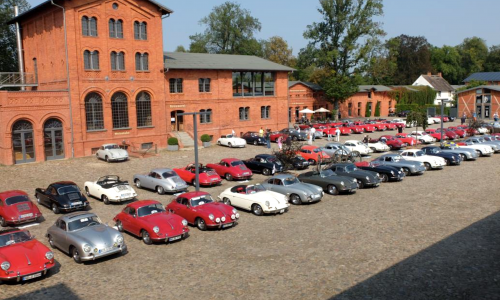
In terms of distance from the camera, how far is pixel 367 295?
1188 cm

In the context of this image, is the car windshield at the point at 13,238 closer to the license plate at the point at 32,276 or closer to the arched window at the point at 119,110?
the license plate at the point at 32,276

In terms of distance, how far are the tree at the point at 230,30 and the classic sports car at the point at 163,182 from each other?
65263mm

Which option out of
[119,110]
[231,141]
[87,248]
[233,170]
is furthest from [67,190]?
[231,141]

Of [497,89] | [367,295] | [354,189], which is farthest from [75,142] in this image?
[497,89]

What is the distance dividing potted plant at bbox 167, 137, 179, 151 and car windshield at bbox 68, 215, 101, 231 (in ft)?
77.3

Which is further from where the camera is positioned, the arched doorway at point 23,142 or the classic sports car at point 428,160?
the arched doorway at point 23,142

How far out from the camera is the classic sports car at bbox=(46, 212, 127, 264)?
14523 millimetres

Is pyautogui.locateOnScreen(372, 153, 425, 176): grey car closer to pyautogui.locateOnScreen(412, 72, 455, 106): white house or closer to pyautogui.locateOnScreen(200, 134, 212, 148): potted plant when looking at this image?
pyautogui.locateOnScreen(200, 134, 212, 148): potted plant

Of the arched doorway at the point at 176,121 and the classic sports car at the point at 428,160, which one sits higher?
the arched doorway at the point at 176,121

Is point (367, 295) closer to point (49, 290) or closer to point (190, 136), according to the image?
point (49, 290)

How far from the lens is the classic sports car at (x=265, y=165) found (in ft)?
98.3

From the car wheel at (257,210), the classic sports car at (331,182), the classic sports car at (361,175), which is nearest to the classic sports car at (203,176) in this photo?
the classic sports car at (331,182)

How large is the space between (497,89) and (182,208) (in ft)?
220

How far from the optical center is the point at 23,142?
33.2 metres
